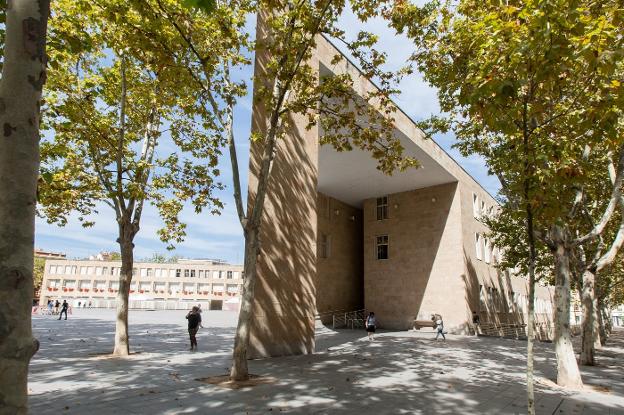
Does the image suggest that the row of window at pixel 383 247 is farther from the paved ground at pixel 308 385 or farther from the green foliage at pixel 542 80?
the green foliage at pixel 542 80

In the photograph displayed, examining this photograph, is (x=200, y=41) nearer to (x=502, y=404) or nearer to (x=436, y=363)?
(x=502, y=404)

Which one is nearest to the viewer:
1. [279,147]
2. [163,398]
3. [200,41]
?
[163,398]

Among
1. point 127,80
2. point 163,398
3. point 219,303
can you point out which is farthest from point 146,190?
point 219,303

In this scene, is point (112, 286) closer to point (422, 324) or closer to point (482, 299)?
point (422, 324)

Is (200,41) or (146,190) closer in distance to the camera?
(200,41)

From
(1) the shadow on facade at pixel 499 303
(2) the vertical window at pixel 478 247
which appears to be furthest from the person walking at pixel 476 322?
(2) the vertical window at pixel 478 247

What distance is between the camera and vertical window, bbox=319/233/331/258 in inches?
1239

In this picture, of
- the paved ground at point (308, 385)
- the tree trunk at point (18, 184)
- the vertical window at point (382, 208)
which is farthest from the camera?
the vertical window at point (382, 208)

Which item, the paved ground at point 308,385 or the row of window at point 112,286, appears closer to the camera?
the paved ground at point 308,385

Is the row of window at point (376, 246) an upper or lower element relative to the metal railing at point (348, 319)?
upper

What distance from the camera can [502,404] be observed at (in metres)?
8.48

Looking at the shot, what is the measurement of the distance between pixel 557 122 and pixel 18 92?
29.9 feet

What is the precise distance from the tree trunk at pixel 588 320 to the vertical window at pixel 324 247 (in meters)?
18.4

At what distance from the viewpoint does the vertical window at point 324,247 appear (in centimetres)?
3147
